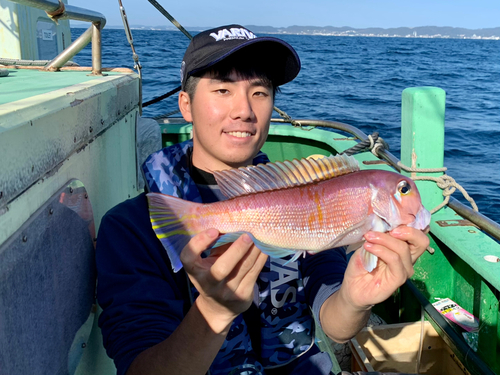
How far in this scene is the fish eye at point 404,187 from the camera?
1559 millimetres

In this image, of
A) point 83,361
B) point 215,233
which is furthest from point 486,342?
point 83,361

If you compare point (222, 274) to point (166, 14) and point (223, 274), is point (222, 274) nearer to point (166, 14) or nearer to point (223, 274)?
point (223, 274)

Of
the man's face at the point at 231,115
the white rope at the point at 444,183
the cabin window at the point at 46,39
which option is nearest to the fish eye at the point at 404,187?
the man's face at the point at 231,115

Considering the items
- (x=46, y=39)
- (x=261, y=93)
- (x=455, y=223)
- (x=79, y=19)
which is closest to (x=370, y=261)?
(x=261, y=93)

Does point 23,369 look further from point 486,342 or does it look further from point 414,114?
point 414,114

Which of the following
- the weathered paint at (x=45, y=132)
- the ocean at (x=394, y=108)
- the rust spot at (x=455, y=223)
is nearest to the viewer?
the weathered paint at (x=45, y=132)

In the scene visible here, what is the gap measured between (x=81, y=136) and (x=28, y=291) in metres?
0.70

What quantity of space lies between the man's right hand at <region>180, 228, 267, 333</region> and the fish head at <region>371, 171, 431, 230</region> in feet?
1.52

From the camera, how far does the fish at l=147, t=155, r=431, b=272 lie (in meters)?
1.52

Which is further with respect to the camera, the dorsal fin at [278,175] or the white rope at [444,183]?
the white rope at [444,183]

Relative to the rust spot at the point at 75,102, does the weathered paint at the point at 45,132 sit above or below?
below

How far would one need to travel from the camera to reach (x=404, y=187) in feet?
5.15

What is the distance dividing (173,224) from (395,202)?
0.79m

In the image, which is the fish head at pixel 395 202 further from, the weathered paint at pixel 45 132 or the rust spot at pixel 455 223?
the rust spot at pixel 455 223
